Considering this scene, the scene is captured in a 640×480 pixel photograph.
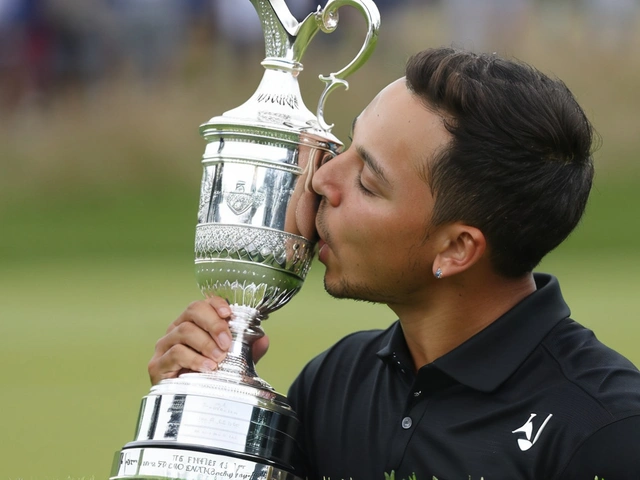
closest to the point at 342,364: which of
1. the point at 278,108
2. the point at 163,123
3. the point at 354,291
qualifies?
the point at 354,291

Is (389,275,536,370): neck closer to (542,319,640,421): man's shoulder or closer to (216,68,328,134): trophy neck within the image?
(542,319,640,421): man's shoulder

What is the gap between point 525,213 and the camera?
1798 mm

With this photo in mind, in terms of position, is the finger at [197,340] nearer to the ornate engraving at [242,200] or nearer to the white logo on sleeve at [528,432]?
the ornate engraving at [242,200]

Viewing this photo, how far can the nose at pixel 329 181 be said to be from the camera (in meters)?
1.83

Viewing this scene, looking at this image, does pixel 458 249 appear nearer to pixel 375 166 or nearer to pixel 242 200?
pixel 375 166

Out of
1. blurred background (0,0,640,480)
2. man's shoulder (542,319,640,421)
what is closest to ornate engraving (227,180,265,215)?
man's shoulder (542,319,640,421)

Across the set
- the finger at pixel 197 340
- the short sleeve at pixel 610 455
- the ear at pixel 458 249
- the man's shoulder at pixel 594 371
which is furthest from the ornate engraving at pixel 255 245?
the short sleeve at pixel 610 455

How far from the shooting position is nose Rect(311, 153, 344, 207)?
72.2 inches

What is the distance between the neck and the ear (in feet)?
0.14

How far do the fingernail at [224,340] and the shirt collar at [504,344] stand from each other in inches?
12.6

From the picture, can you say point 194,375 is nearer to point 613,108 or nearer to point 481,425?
point 481,425

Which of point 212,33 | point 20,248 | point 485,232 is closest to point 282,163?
point 485,232

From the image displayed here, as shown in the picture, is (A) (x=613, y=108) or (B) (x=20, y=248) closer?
(B) (x=20, y=248)

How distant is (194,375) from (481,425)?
1.45 feet
